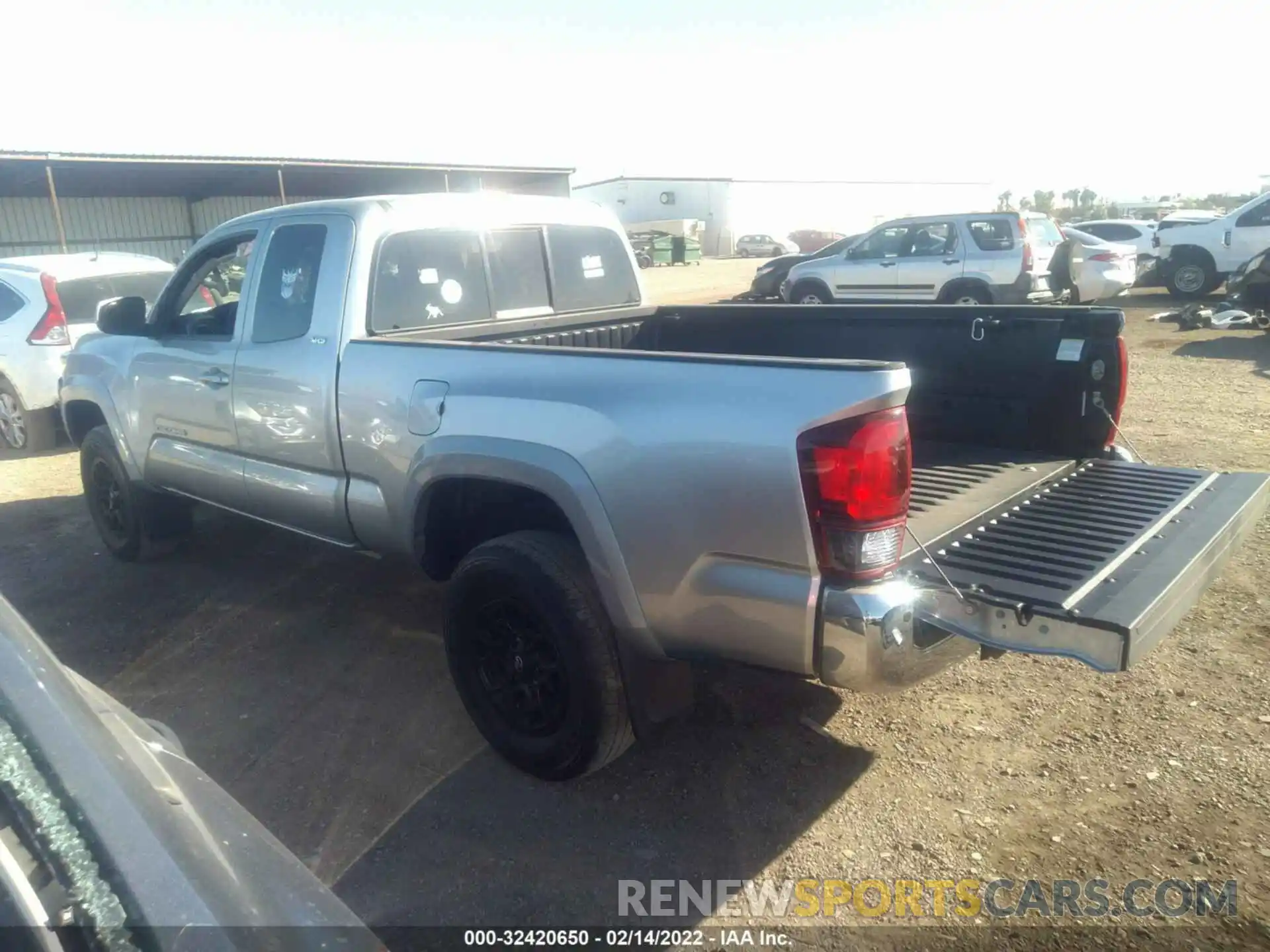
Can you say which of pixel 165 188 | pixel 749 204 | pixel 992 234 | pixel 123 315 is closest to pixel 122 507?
pixel 123 315

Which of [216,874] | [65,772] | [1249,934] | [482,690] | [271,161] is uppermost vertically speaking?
[271,161]

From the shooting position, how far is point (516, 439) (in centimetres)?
307

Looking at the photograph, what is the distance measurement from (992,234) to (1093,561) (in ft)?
38.8

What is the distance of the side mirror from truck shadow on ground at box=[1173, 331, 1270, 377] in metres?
10.7

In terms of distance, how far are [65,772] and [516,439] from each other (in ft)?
6.26

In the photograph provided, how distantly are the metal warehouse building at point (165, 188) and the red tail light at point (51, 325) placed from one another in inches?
571

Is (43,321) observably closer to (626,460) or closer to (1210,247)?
(626,460)

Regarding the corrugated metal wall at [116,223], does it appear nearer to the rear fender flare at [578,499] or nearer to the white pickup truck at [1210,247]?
the white pickup truck at [1210,247]

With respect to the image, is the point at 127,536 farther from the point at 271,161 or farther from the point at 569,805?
the point at 271,161

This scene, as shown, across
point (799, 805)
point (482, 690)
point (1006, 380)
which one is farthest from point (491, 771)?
point (1006, 380)

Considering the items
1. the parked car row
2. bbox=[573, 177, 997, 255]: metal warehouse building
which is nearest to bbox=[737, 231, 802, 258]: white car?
bbox=[573, 177, 997, 255]: metal warehouse building

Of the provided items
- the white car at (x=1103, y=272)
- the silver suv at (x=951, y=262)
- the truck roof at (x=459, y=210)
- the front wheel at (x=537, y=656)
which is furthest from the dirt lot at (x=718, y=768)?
the white car at (x=1103, y=272)

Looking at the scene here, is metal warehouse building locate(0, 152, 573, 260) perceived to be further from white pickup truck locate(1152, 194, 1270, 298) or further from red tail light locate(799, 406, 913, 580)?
red tail light locate(799, 406, 913, 580)

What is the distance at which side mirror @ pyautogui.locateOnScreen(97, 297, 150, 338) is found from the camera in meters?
4.74
